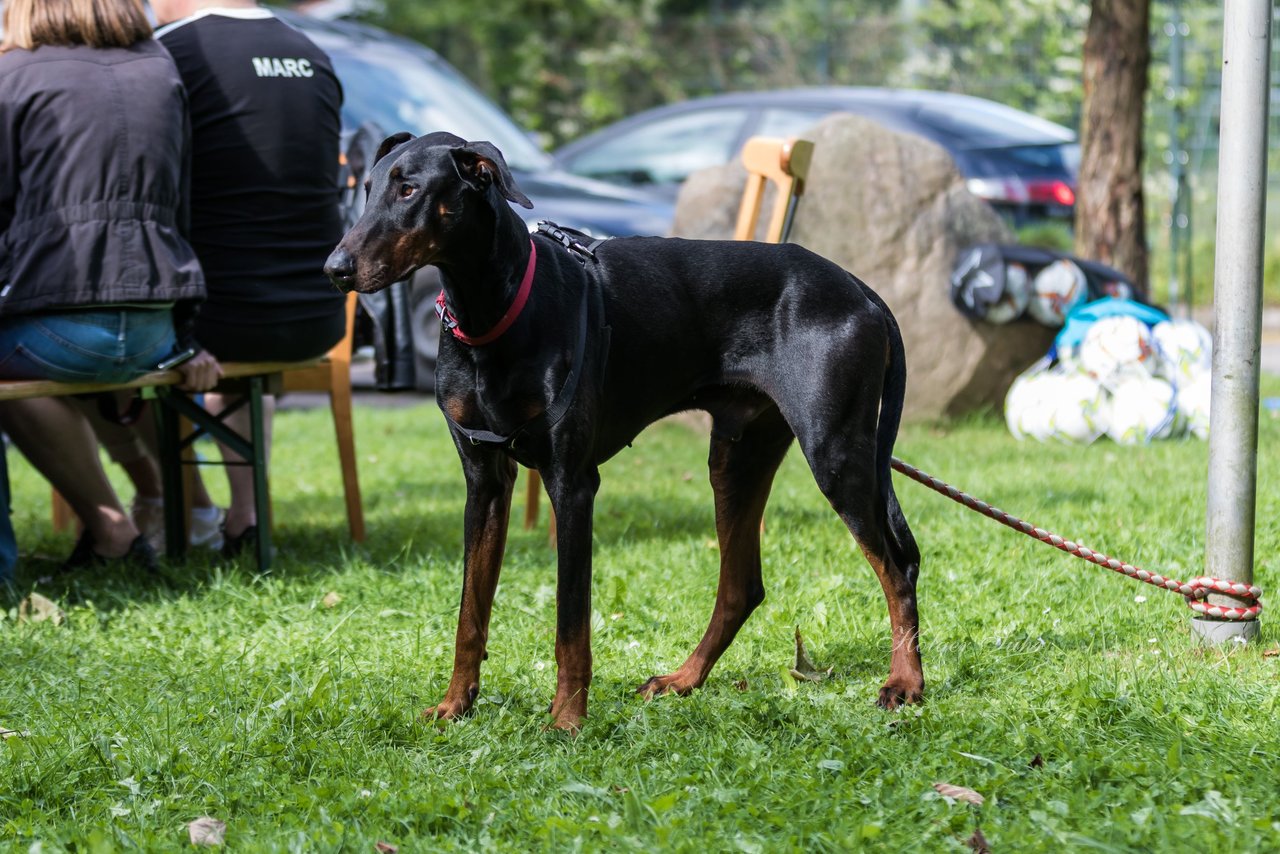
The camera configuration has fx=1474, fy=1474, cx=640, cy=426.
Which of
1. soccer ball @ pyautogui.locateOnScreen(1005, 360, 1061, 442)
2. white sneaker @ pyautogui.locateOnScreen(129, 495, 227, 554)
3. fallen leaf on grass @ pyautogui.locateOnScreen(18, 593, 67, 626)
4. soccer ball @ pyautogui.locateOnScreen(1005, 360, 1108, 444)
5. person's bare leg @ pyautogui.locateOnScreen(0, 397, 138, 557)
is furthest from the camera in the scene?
soccer ball @ pyautogui.locateOnScreen(1005, 360, 1061, 442)

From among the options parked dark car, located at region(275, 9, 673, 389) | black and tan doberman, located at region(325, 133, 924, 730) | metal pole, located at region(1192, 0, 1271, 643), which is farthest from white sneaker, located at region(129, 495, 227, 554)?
metal pole, located at region(1192, 0, 1271, 643)

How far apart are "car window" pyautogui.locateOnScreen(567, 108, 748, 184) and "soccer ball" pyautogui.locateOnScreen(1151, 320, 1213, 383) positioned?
12.0 ft

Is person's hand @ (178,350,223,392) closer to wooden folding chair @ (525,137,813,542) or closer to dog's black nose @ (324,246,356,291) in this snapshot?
wooden folding chair @ (525,137,813,542)

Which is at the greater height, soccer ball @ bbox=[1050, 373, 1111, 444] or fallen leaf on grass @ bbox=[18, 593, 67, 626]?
fallen leaf on grass @ bbox=[18, 593, 67, 626]

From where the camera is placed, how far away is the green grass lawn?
279 cm

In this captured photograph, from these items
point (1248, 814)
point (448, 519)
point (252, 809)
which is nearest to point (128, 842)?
point (252, 809)

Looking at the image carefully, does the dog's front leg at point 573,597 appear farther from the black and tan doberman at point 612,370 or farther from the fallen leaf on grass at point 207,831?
the fallen leaf on grass at point 207,831

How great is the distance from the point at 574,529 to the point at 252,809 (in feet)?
2.93

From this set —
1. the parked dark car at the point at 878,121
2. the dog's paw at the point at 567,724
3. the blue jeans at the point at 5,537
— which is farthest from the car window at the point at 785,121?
the dog's paw at the point at 567,724

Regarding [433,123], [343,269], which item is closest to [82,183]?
[343,269]

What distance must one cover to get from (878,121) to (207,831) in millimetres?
8191

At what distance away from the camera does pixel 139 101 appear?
4574mm

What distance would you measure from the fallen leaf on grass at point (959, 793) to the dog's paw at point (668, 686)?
86 centimetres

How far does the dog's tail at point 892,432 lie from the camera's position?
359cm
